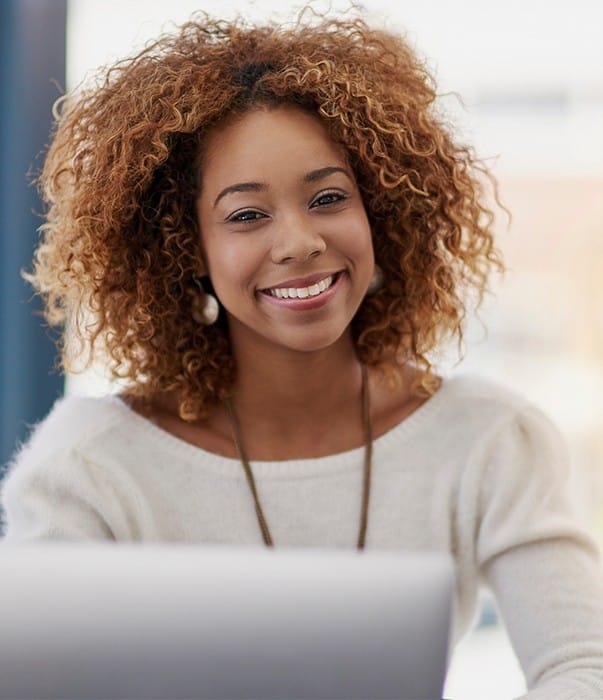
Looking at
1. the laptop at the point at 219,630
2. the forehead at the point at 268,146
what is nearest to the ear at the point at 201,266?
the forehead at the point at 268,146

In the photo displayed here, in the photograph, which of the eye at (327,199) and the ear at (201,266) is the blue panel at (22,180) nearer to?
the ear at (201,266)

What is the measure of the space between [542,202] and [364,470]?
244cm

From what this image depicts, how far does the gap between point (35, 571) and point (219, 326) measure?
1.01 m

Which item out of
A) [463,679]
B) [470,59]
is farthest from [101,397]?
[470,59]

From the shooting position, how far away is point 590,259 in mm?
3635

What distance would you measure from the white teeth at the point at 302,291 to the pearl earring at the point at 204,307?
0.68ft

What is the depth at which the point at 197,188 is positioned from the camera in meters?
1.52

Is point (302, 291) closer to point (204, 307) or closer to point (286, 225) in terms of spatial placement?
point (286, 225)

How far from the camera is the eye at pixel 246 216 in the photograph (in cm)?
145

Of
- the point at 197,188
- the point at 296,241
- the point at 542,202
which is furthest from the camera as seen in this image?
the point at 542,202

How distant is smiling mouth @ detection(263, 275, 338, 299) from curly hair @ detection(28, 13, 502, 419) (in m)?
0.17

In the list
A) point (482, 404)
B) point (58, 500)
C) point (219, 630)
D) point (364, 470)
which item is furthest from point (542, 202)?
point (219, 630)

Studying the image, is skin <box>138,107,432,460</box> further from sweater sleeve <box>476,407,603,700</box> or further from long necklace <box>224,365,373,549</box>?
sweater sleeve <box>476,407,603,700</box>

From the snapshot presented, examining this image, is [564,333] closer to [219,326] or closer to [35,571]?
[219,326]
